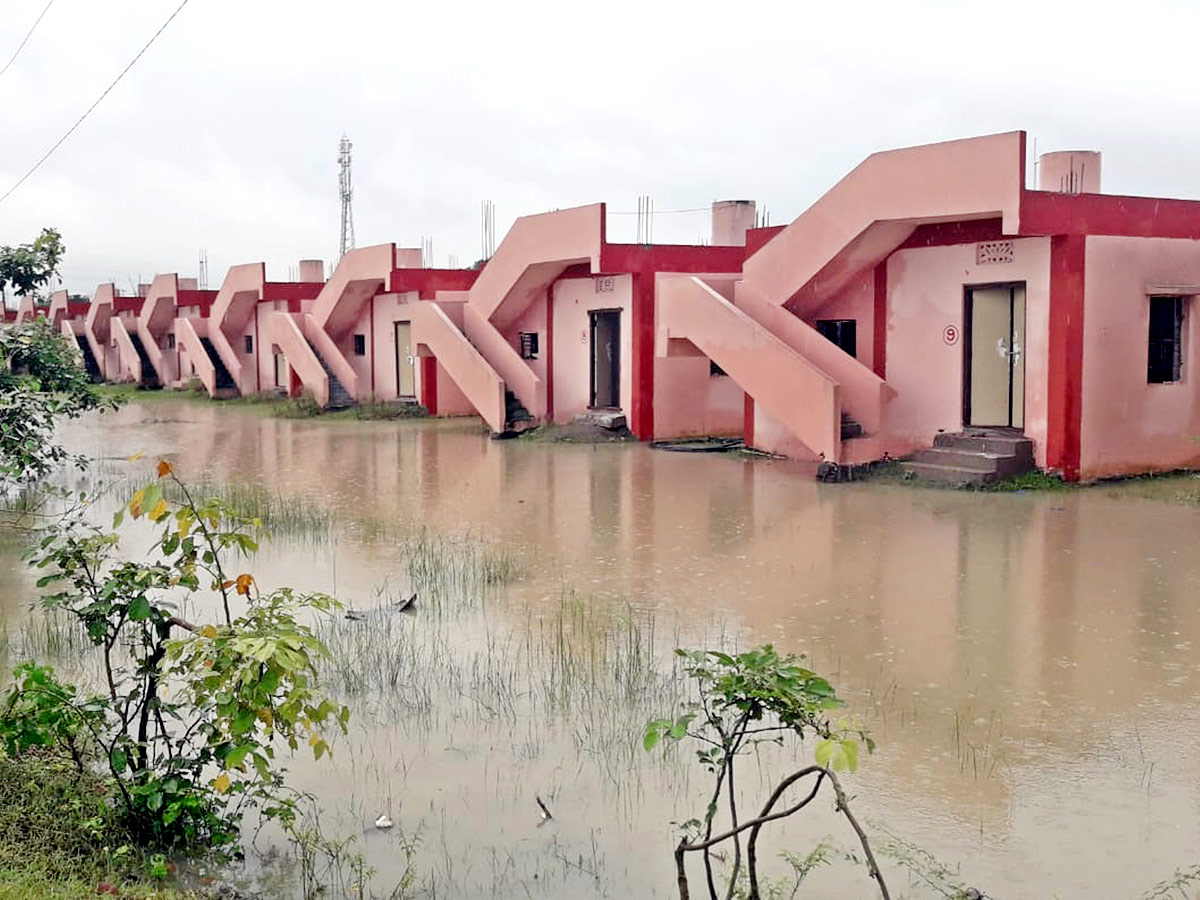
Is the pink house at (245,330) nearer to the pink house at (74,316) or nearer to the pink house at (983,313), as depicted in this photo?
the pink house at (74,316)

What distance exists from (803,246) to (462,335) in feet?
27.2

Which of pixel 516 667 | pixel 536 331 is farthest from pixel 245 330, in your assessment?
pixel 516 667

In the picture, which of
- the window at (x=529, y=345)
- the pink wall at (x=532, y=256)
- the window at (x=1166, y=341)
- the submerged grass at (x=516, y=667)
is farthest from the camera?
the window at (x=529, y=345)

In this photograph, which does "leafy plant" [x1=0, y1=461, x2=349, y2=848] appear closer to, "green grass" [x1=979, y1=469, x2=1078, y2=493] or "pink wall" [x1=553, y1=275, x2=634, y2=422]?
"green grass" [x1=979, y1=469, x2=1078, y2=493]

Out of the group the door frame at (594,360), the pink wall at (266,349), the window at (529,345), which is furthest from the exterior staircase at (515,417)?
the pink wall at (266,349)

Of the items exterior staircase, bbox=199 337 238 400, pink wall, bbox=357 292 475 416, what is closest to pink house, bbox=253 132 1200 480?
pink wall, bbox=357 292 475 416

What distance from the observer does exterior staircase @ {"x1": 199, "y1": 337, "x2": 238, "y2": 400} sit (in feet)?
107

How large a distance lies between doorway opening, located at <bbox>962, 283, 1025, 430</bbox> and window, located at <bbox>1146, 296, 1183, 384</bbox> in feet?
5.06

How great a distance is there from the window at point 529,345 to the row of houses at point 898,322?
0.41 meters

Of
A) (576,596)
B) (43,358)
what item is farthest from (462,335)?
(576,596)

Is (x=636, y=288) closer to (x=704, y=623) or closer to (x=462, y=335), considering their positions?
(x=462, y=335)

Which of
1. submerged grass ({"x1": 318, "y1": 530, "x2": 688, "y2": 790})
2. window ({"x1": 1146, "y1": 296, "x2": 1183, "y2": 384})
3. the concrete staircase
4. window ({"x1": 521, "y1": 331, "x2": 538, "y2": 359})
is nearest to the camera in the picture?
submerged grass ({"x1": 318, "y1": 530, "x2": 688, "y2": 790})

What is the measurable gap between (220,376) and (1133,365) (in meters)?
25.9

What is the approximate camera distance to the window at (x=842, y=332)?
1631cm
